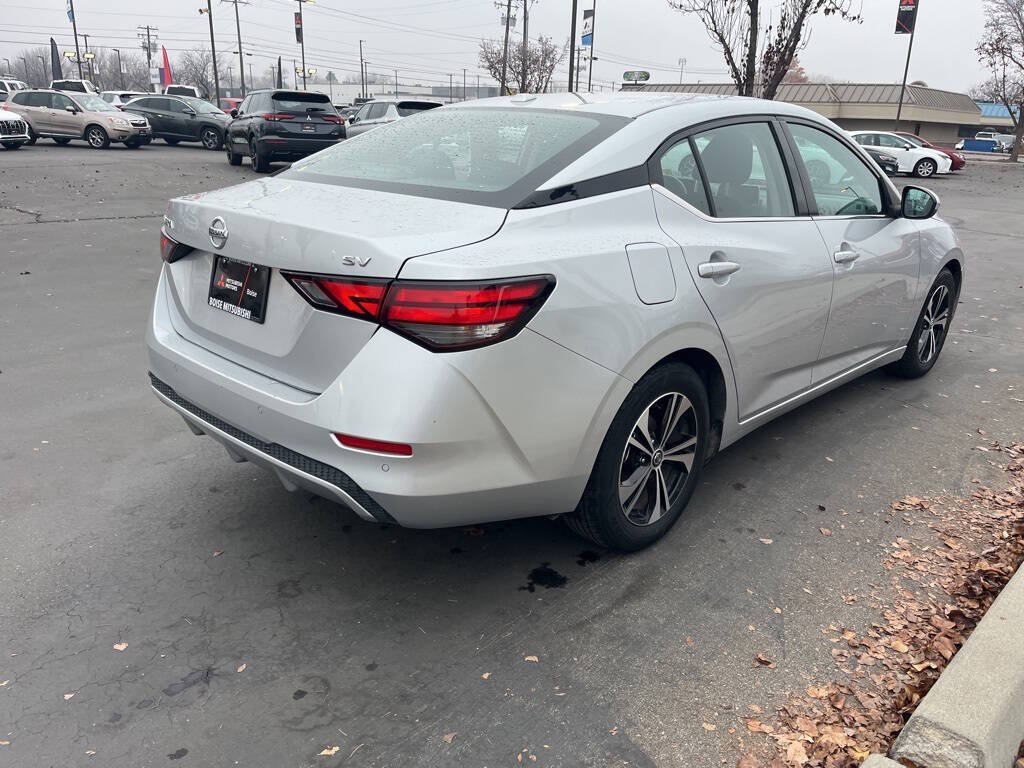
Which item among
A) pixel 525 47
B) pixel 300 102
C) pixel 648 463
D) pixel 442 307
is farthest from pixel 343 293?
pixel 525 47

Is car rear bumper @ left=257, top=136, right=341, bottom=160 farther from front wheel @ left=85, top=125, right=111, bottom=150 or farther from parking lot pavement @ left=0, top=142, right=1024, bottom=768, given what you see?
parking lot pavement @ left=0, top=142, right=1024, bottom=768

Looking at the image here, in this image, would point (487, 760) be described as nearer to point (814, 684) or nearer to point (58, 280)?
point (814, 684)

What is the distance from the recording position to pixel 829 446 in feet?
14.4

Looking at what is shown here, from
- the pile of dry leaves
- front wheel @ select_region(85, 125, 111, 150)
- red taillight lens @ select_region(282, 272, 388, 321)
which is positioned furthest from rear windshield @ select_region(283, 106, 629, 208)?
front wheel @ select_region(85, 125, 111, 150)

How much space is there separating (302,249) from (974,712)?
2.32 m

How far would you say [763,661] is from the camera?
262cm

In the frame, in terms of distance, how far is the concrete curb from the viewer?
210 centimetres

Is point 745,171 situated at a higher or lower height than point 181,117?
higher

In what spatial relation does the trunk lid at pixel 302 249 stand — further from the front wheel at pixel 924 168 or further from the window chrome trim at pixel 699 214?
the front wheel at pixel 924 168

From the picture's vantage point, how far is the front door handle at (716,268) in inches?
120

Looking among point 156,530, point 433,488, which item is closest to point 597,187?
point 433,488

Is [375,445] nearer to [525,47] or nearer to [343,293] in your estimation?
[343,293]

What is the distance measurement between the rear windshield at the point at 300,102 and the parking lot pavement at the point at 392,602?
13.3m

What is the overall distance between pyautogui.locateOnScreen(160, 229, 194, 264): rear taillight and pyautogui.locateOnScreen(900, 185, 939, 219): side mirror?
12.3 ft
